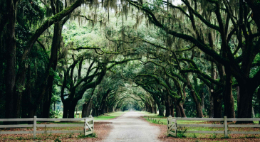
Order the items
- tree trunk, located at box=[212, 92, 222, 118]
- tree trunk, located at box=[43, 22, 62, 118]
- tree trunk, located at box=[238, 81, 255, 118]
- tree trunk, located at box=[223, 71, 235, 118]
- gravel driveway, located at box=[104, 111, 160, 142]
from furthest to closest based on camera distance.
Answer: tree trunk, located at box=[212, 92, 222, 118]
tree trunk, located at box=[43, 22, 62, 118]
tree trunk, located at box=[223, 71, 235, 118]
tree trunk, located at box=[238, 81, 255, 118]
gravel driveway, located at box=[104, 111, 160, 142]

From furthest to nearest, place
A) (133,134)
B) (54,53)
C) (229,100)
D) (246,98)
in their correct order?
(54,53) < (229,100) < (246,98) < (133,134)

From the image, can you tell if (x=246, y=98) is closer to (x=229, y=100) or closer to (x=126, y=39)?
(x=229, y=100)

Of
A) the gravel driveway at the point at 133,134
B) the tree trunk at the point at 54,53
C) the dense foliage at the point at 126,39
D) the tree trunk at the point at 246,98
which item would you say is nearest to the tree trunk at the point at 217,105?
the dense foliage at the point at 126,39

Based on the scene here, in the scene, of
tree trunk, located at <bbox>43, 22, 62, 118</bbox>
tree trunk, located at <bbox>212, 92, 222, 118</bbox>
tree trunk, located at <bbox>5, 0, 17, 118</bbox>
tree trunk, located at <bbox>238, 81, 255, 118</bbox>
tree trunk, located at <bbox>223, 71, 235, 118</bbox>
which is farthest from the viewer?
tree trunk, located at <bbox>212, 92, 222, 118</bbox>

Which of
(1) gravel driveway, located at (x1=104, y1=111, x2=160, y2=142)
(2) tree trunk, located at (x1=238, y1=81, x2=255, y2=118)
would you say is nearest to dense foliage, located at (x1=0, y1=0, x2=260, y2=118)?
(2) tree trunk, located at (x1=238, y1=81, x2=255, y2=118)

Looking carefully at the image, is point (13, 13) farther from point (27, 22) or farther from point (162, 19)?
point (162, 19)

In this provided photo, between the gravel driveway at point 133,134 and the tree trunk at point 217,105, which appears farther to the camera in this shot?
the tree trunk at point 217,105

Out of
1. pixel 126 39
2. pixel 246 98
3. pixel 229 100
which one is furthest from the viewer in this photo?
pixel 126 39

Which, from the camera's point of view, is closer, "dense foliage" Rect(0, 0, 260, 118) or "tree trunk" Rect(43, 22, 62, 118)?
"dense foliage" Rect(0, 0, 260, 118)

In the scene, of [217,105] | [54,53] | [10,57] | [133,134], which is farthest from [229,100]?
[10,57]

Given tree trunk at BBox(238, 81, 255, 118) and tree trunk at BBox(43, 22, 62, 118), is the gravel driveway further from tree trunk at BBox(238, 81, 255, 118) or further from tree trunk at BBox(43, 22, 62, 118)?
tree trunk at BBox(43, 22, 62, 118)

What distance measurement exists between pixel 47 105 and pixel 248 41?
14.5 metres

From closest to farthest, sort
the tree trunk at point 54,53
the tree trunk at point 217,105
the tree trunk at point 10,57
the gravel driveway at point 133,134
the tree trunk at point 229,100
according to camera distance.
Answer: the gravel driveway at point 133,134 < the tree trunk at point 10,57 < the tree trunk at point 229,100 < the tree trunk at point 54,53 < the tree trunk at point 217,105

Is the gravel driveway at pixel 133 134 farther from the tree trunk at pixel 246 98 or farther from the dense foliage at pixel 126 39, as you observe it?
the dense foliage at pixel 126 39
